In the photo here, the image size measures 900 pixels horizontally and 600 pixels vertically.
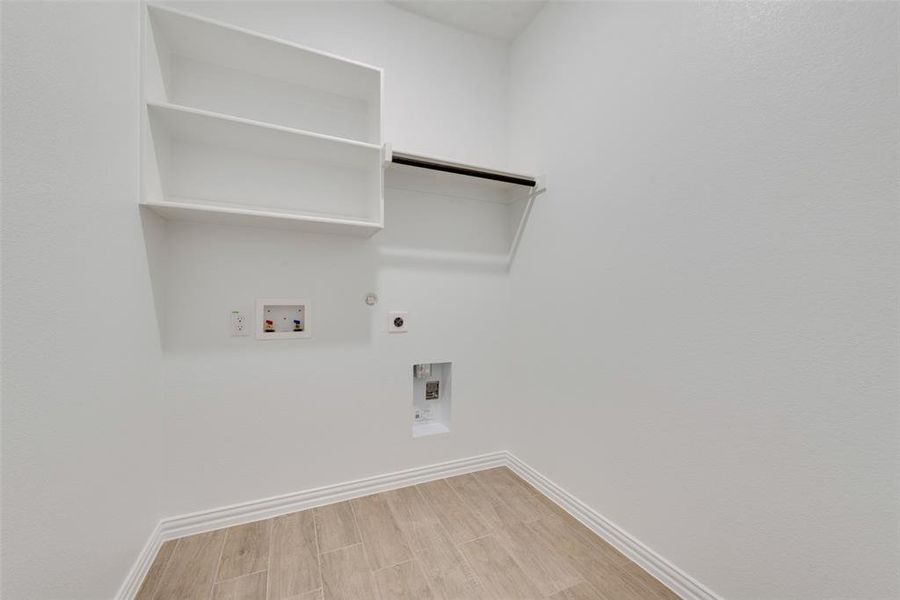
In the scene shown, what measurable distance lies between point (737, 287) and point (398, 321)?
4.77ft

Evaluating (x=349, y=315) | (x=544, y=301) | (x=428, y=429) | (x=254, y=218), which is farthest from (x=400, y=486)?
(x=254, y=218)

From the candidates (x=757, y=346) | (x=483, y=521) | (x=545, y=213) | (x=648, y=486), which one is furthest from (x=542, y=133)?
(x=483, y=521)

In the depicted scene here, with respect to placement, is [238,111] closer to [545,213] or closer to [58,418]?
[58,418]

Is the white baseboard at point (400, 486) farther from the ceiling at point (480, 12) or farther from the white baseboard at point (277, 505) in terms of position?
the ceiling at point (480, 12)

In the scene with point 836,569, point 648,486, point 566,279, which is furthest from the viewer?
point 566,279

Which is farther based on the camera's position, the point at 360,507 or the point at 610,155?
the point at 360,507

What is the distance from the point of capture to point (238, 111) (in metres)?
1.57

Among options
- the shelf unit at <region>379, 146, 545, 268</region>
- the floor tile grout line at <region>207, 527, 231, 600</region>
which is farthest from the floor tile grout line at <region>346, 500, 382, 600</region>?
the shelf unit at <region>379, 146, 545, 268</region>

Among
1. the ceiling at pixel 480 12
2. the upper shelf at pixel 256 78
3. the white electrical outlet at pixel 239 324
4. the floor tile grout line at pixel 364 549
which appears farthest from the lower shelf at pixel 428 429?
the ceiling at pixel 480 12

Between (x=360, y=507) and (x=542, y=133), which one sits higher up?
(x=542, y=133)

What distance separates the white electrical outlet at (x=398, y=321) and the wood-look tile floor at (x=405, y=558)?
2.91 feet

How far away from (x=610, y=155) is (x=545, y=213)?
1.45ft

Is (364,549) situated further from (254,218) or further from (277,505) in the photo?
(254,218)

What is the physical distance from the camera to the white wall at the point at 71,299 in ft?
2.28
